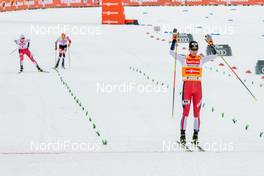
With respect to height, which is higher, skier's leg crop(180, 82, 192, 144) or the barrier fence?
skier's leg crop(180, 82, 192, 144)

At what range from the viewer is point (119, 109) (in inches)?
561

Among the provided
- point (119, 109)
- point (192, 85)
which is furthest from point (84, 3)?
point (192, 85)

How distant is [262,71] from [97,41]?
389 inches

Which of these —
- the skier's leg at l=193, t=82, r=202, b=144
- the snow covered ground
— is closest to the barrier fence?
the snow covered ground

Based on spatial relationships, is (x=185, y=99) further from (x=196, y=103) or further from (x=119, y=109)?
(x=119, y=109)

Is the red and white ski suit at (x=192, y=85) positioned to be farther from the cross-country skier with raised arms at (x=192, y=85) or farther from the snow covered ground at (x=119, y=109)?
the snow covered ground at (x=119, y=109)

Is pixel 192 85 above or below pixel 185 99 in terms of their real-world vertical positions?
above

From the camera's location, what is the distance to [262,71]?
21.9 metres

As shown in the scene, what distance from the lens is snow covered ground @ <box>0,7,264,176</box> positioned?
28.7 feet

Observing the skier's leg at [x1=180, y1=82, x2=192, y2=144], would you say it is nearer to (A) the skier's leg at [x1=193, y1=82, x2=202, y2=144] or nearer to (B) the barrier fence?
(A) the skier's leg at [x1=193, y1=82, x2=202, y2=144]

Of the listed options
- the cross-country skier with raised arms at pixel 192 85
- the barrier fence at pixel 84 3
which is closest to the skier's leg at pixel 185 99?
the cross-country skier with raised arms at pixel 192 85

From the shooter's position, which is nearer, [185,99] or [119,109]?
[185,99]

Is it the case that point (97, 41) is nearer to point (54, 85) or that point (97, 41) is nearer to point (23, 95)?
point (54, 85)

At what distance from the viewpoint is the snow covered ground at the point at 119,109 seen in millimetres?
8742
